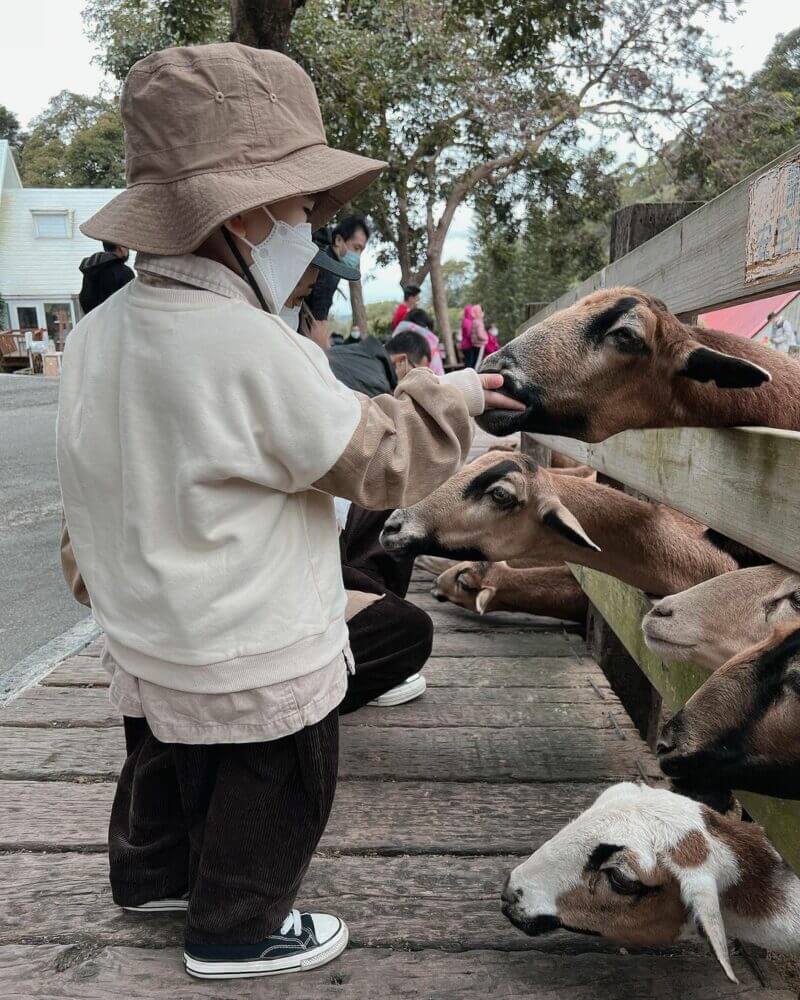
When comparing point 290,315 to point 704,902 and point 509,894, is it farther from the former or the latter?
point 704,902

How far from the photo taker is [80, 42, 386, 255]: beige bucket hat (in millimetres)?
1815

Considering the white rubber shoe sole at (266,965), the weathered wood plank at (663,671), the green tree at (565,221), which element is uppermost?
the green tree at (565,221)

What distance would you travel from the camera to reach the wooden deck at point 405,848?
2080 mm

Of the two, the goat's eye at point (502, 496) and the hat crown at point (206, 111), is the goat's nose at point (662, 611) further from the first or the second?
the hat crown at point (206, 111)

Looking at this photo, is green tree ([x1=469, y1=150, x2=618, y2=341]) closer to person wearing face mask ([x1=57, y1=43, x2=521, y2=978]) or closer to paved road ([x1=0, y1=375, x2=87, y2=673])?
paved road ([x1=0, y1=375, x2=87, y2=673])

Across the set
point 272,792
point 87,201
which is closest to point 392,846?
point 272,792

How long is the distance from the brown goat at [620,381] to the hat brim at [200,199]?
77cm

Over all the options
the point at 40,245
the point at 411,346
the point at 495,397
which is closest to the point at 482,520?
the point at 495,397

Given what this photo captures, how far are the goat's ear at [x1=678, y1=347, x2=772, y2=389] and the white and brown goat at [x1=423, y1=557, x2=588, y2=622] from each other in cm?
242

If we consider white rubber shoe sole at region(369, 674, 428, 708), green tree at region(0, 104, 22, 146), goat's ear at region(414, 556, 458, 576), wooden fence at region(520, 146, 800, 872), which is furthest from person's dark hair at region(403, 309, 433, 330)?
green tree at region(0, 104, 22, 146)

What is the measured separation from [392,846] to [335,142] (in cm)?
1401

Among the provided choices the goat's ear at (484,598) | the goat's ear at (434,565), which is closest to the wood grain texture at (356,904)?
the goat's ear at (484,598)

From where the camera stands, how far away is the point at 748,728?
1.77m

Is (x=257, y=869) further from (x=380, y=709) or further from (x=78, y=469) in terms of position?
(x=380, y=709)
